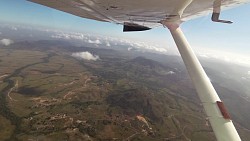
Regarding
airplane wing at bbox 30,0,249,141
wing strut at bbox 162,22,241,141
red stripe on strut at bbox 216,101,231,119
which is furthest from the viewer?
red stripe on strut at bbox 216,101,231,119

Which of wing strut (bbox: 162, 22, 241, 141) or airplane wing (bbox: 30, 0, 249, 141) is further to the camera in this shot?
wing strut (bbox: 162, 22, 241, 141)

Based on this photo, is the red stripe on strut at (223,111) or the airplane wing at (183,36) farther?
the red stripe on strut at (223,111)

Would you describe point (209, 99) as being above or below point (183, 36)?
below

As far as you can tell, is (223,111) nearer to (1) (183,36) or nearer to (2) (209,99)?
(2) (209,99)

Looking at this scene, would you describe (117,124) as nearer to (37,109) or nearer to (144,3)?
(37,109)

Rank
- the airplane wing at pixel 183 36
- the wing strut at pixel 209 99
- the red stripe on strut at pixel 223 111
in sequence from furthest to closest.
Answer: the red stripe on strut at pixel 223 111 < the wing strut at pixel 209 99 < the airplane wing at pixel 183 36

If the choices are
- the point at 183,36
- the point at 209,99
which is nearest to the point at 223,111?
the point at 209,99

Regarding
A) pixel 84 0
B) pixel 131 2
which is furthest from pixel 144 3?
pixel 84 0

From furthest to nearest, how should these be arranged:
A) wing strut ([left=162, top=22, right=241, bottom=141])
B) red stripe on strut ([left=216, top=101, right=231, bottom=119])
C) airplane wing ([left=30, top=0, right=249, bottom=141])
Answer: red stripe on strut ([left=216, top=101, right=231, bottom=119]), wing strut ([left=162, top=22, right=241, bottom=141]), airplane wing ([left=30, top=0, right=249, bottom=141])
